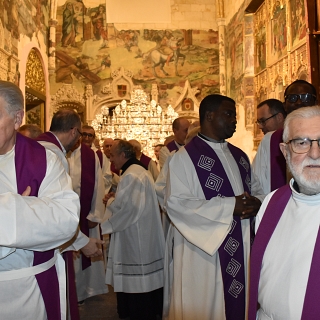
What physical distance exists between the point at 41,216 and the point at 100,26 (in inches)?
793

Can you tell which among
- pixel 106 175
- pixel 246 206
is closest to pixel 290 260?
pixel 246 206

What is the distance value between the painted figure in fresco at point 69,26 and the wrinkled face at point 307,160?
65.3ft

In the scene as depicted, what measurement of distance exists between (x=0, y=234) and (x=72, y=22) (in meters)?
20.4

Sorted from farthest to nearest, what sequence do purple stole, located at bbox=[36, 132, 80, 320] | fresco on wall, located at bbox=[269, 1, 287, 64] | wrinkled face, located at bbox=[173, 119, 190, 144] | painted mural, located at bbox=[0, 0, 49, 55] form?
fresco on wall, located at bbox=[269, 1, 287, 64], painted mural, located at bbox=[0, 0, 49, 55], wrinkled face, located at bbox=[173, 119, 190, 144], purple stole, located at bbox=[36, 132, 80, 320]

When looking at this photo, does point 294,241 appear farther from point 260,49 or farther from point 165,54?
point 165,54

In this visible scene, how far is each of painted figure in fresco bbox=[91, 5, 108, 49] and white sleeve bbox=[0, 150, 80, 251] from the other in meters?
19.5

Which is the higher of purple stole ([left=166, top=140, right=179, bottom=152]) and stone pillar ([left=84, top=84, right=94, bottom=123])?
stone pillar ([left=84, top=84, right=94, bottom=123])

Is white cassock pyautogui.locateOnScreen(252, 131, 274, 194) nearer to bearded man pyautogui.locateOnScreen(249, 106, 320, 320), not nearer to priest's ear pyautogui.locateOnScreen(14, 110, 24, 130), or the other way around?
bearded man pyautogui.locateOnScreen(249, 106, 320, 320)

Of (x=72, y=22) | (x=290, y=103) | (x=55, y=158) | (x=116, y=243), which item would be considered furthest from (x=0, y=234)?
(x=72, y=22)

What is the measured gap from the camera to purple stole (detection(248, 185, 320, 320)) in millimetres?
1883

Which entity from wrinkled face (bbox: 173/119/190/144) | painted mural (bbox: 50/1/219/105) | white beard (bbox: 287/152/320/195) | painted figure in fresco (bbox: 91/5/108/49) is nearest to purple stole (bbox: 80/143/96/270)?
wrinkled face (bbox: 173/119/190/144)

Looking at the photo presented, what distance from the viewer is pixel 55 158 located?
241 centimetres

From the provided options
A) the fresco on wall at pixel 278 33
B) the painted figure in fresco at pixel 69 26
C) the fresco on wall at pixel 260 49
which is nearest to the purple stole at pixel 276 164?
the fresco on wall at pixel 278 33

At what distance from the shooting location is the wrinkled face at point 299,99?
3715mm
